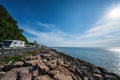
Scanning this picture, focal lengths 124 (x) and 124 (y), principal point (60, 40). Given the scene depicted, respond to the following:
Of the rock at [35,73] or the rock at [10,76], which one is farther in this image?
the rock at [35,73]

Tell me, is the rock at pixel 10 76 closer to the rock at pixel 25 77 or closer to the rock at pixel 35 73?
A: the rock at pixel 25 77

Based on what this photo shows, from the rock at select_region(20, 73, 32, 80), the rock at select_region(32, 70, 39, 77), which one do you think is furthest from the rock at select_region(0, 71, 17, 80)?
the rock at select_region(32, 70, 39, 77)

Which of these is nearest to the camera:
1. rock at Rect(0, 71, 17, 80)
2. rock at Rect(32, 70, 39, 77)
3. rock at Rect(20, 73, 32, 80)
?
rock at Rect(0, 71, 17, 80)

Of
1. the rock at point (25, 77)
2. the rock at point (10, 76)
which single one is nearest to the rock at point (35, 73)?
the rock at point (25, 77)

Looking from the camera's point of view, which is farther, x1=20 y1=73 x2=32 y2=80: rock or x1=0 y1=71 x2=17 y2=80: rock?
x1=20 y1=73 x2=32 y2=80: rock

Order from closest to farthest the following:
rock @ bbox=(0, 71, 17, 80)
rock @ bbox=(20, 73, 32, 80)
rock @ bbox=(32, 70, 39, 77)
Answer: rock @ bbox=(0, 71, 17, 80) < rock @ bbox=(20, 73, 32, 80) < rock @ bbox=(32, 70, 39, 77)

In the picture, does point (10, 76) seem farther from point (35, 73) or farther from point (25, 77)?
point (35, 73)

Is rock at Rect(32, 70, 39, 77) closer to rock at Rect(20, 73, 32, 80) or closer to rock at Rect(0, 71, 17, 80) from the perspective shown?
rock at Rect(20, 73, 32, 80)

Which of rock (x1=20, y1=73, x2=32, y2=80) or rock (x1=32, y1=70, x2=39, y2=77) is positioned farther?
rock (x1=32, y1=70, x2=39, y2=77)

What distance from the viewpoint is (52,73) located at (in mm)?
9516

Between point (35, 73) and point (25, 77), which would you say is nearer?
point (25, 77)

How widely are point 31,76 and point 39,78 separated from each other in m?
0.78

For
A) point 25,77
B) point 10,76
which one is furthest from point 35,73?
point 10,76

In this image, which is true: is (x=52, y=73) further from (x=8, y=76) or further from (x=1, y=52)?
(x=1, y=52)
